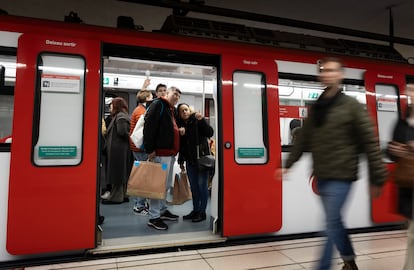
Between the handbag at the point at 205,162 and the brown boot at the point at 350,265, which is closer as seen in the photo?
the brown boot at the point at 350,265

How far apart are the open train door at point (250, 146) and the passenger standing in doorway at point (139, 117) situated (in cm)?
105

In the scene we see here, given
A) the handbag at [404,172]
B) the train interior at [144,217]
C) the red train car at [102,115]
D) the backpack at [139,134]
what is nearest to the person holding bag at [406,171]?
the handbag at [404,172]

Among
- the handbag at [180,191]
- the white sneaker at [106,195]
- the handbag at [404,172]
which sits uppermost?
the handbag at [404,172]

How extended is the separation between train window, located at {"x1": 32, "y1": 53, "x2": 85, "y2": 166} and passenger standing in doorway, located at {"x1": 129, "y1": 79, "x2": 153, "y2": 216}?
898 mm

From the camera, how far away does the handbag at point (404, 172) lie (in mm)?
1803

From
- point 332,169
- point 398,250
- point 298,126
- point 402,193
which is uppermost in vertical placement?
point 298,126

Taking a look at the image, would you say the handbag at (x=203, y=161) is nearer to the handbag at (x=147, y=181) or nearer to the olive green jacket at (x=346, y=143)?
the handbag at (x=147, y=181)

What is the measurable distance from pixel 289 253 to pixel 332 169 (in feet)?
4.25

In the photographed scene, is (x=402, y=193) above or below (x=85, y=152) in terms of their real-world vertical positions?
below

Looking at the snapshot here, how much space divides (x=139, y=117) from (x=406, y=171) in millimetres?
2647

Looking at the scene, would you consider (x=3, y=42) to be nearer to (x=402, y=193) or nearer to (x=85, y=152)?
(x=85, y=152)

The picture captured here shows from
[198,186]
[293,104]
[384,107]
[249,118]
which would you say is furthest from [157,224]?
[384,107]

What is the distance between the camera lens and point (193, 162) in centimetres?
355

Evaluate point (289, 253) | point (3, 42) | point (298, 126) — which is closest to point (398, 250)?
point (289, 253)
